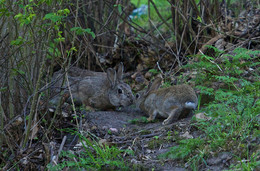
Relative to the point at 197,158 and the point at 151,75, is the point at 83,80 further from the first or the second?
the point at 197,158

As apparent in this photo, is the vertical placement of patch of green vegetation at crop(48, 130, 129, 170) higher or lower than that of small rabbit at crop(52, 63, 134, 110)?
higher

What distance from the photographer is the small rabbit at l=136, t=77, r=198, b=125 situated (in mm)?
5750

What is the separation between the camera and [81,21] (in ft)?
28.1

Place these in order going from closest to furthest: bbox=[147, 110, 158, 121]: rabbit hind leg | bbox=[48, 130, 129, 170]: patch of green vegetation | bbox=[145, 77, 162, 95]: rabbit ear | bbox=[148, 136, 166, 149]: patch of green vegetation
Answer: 1. bbox=[48, 130, 129, 170]: patch of green vegetation
2. bbox=[148, 136, 166, 149]: patch of green vegetation
3. bbox=[147, 110, 158, 121]: rabbit hind leg
4. bbox=[145, 77, 162, 95]: rabbit ear

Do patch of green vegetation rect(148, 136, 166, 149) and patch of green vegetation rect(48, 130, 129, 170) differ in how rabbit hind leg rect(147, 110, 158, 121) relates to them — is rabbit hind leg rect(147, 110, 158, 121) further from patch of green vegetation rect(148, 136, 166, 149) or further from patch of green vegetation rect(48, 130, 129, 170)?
patch of green vegetation rect(48, 130, 129, 170)

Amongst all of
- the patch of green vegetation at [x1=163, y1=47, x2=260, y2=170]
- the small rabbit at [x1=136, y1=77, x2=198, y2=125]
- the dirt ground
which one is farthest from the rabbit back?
the patch of green vegetation at [x1=163, y1=47, x2=260, y2=170]

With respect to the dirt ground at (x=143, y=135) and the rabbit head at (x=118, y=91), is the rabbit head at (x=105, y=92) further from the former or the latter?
the dirt ground at (x=143, y=135)

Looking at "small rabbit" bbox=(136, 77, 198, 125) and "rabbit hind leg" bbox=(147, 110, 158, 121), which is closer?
"small rabbit" bbox=(136, 77, 198, 125)

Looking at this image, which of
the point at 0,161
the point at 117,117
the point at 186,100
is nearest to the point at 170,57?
the point at 117,117

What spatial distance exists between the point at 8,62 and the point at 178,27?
426cm

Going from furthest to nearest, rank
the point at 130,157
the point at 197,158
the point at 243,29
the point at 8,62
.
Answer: the point at 243,29 → the point at 8,62 → the point at 130,157 → the point at 197,158

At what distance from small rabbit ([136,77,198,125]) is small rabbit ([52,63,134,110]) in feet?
2.93

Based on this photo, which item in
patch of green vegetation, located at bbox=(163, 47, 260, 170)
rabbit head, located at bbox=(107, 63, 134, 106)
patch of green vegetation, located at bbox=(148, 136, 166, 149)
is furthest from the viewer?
rabbit head, located at bbox=(107, 63, 134, 106)

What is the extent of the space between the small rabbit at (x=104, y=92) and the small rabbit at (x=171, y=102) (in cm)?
89
